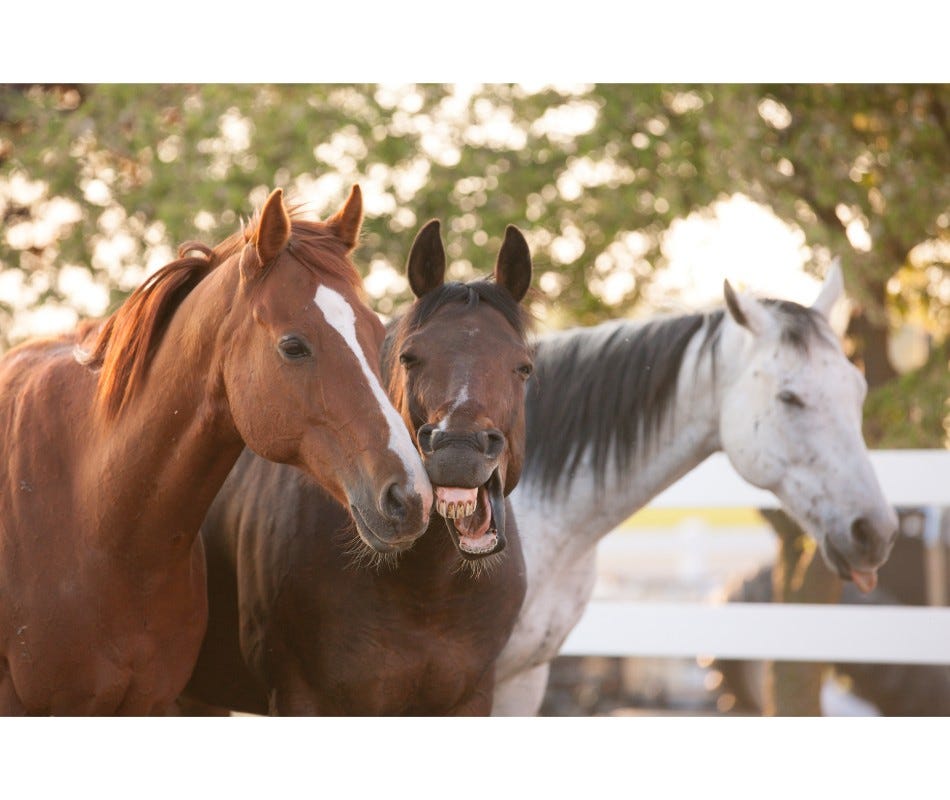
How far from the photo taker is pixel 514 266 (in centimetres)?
287

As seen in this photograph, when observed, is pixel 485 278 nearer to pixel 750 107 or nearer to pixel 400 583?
pixel 400 583

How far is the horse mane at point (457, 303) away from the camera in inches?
107

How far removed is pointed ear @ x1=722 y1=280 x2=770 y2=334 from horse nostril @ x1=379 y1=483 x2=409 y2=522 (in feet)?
5.45

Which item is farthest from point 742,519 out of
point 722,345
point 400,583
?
point 400,583

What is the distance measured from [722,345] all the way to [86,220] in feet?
13.1

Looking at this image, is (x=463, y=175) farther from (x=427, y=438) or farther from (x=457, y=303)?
(x=427, y=438)

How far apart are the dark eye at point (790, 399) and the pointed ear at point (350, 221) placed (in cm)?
146

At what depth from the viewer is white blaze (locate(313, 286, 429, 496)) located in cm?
214

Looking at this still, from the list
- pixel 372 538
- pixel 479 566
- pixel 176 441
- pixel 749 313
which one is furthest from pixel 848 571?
pixel 176 441

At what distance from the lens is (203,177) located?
5918 mm

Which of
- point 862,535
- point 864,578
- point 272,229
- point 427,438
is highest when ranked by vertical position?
point 272,229

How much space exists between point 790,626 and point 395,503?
302 centimetres

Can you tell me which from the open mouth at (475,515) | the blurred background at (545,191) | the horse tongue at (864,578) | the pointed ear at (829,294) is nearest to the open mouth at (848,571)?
the horse tongue at (864,578)

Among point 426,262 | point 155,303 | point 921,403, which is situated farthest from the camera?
point 921,403
